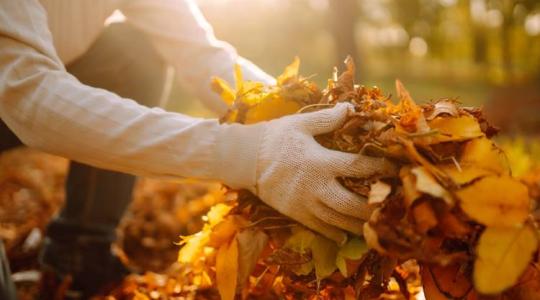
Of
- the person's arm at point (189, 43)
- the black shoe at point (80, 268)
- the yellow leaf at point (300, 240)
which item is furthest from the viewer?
the black shoe at point (80, 268)

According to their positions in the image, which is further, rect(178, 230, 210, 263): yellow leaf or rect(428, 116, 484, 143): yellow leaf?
rect(178, 230, 210, 263): yellow leaf

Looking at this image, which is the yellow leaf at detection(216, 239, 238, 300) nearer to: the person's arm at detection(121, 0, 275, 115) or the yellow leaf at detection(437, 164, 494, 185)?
the yellow leaf at detection(437, 164, 494, 185)

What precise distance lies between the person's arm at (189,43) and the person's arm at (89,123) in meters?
0.51

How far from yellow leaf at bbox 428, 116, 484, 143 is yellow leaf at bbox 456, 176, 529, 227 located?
0.45 ft

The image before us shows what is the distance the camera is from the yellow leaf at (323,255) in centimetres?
113

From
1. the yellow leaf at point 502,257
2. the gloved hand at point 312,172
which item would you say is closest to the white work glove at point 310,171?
the gloved hand at point 312,172

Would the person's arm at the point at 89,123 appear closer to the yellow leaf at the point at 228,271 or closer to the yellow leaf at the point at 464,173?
the yellow leaf at the point at 228,271

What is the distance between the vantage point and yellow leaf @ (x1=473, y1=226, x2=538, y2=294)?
0.89 m

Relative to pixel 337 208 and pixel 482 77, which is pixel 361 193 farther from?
pixel 482 77

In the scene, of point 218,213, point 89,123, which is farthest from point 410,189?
point 89,123

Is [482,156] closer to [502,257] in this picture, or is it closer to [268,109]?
[502,257]

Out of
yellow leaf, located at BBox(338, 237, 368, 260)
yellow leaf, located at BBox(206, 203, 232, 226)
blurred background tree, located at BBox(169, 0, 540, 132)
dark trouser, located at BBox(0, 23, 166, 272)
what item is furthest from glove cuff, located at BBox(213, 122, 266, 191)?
blurred background tree, located at BBox(169, 0, 540, 132)

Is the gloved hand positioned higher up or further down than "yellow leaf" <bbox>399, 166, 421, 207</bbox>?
further down

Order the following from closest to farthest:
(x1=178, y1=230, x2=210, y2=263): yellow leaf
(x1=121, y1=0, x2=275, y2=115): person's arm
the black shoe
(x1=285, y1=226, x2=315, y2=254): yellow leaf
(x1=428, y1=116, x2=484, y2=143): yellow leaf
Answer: (x1=428, y1=116, x2=484, y2=143): yellow leaf, (x1=285, y1=226, x2=315, y2=254): yellow leaf, (x1=178, y1=230, x2=210, y2=263): yellow leaf, (x1=121, y1=0, x2=275, y2=115): person's arm, the black shoe
